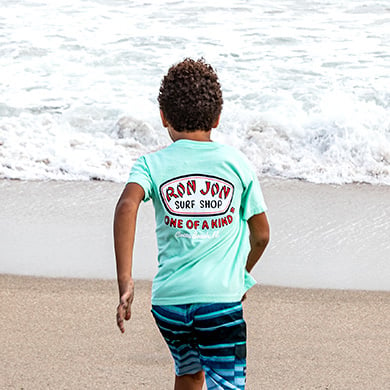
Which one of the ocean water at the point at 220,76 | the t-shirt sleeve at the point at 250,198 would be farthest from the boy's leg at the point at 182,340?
the ocean water at the point at 220,76


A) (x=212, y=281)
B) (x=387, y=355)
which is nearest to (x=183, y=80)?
(x=212, y=281)

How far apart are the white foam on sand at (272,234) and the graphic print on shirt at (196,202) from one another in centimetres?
211

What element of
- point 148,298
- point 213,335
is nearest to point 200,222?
point 213,335

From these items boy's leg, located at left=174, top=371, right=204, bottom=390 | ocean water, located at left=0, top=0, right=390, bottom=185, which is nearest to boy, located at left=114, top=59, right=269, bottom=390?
boy's leg, located at left=174, top=371, right=204, bottom=390

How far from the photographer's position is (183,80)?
6.96 feet

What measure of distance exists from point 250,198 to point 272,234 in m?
2.80

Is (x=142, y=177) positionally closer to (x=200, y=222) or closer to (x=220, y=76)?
(x=200, y=222)

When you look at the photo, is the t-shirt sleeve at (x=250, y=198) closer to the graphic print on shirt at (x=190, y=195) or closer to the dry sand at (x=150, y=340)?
the graphic print on shirt at (x=190, y=195)

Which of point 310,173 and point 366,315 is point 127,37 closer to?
point 310,173

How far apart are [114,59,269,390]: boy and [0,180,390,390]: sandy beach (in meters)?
0.92

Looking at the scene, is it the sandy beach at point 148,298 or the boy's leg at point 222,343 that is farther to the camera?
the sandy beach at point 148,298

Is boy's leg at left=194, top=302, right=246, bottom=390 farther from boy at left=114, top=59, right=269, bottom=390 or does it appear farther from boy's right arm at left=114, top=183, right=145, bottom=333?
boy's right arm at left=114, top=183, right=145, bottom=333

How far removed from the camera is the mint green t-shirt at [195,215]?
6.82 feet

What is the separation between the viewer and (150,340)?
3.34 meters
